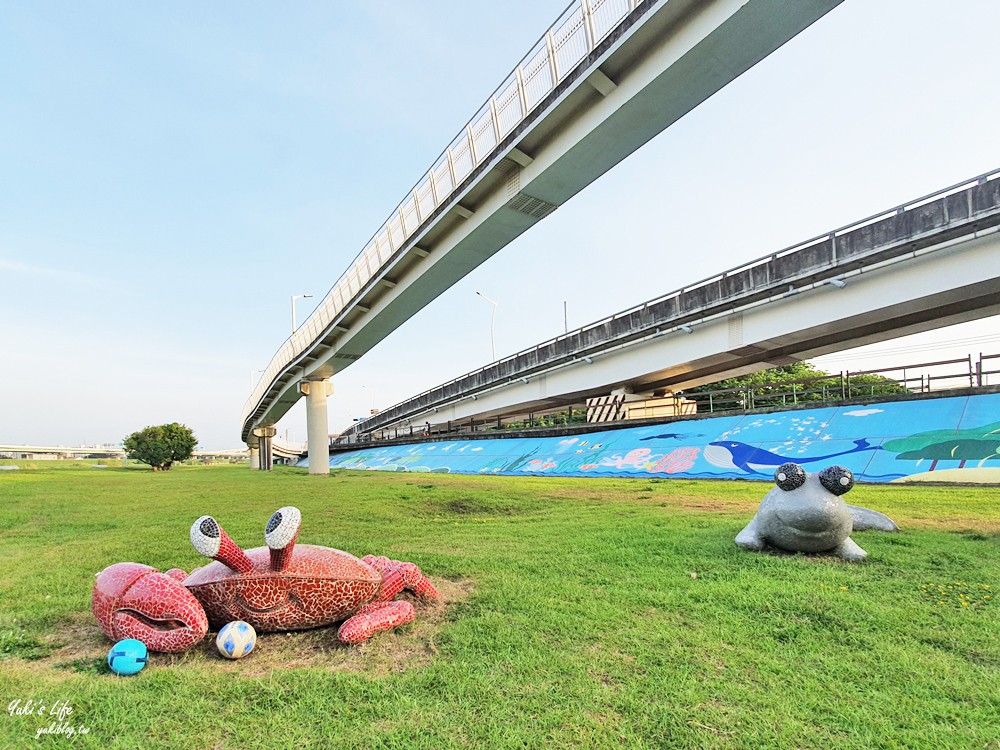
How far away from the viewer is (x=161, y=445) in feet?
155

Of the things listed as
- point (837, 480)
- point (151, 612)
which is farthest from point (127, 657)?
point (837, 480)

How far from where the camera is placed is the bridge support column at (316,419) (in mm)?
30062

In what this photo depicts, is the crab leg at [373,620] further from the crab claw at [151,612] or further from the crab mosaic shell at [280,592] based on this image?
the crab claw at [151,612]

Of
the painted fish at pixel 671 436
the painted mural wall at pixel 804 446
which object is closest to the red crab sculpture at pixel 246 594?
the painted mural wall at pixel 804 446

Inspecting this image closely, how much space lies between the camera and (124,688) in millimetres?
3236

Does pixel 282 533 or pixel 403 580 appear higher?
pixel 282 533

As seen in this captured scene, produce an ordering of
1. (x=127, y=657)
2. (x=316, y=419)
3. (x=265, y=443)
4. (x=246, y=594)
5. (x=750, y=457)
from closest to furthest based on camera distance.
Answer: (x=127, y=657), (x=246, y=594), (x=750, y=457), (x=316, y=419), (x=265, y=443)

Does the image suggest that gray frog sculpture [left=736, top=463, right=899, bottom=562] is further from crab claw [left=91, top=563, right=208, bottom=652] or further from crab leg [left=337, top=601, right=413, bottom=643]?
crab claw [left=91, top=563, right=208, bottom=652]

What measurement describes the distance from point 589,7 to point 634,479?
13.7 m

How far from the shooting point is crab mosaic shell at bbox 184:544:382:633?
12.9 feet

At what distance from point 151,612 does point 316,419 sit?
27570mm

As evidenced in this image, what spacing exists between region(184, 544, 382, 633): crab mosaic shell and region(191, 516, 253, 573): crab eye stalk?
100 mm

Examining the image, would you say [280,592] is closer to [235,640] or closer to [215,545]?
[235,640]

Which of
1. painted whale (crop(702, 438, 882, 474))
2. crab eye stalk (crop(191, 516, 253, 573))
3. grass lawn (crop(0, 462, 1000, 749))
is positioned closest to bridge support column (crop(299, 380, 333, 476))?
painted whale (crop(702, 438, 882, 474))
